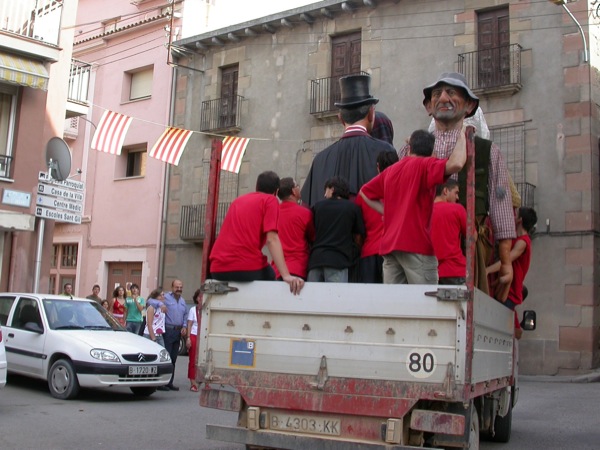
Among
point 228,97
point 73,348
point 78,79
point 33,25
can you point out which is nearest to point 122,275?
point 228,97

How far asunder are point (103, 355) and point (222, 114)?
14.3m

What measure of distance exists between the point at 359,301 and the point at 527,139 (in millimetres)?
14259

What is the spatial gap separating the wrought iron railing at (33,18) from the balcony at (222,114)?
23.9ft

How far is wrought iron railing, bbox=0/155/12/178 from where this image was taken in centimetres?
1573

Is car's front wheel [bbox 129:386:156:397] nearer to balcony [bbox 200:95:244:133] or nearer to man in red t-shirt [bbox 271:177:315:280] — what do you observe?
man in red t-shirt [bbox 271:177:315:280]

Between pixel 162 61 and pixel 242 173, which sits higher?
pixel 162 61

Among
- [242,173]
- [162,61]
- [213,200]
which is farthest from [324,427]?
[162,61]

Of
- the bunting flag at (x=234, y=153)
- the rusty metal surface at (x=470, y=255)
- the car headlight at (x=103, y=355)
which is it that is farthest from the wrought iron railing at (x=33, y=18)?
the rusty metal surface at (x=470, y=255)

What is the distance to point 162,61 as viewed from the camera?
83.3 ft

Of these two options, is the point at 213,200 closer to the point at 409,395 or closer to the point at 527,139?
the point at 409,395

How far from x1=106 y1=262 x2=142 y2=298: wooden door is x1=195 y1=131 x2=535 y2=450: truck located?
20.0 meters

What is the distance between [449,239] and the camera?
5551mm

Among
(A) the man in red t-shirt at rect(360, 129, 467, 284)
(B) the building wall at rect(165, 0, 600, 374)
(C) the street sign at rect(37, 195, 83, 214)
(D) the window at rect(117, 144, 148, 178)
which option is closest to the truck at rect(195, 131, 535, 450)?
(A) the man in red t-shirt at rect(360, 129, 467, 284)

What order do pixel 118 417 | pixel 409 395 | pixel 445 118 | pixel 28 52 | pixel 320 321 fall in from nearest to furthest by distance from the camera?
pixel 409 395
pixel 320 321
pixel 445 118
pixel 118 417
pixel 28 52
